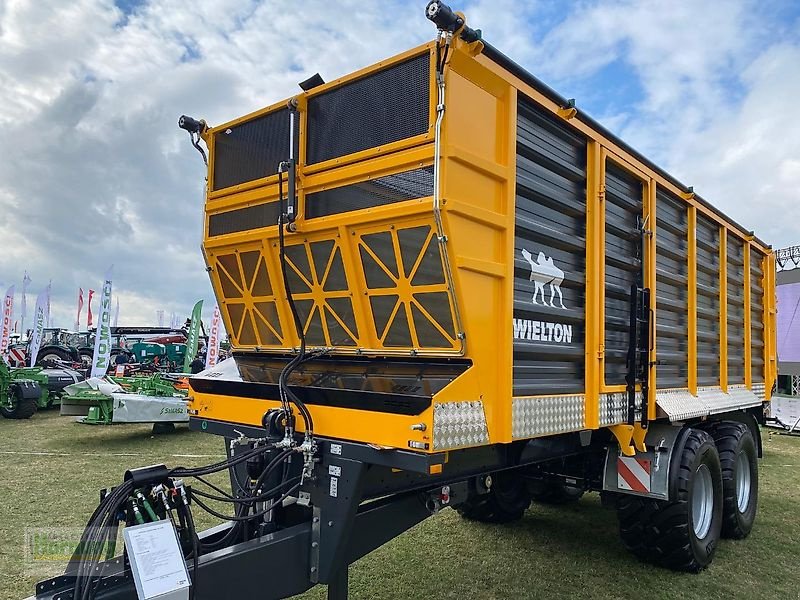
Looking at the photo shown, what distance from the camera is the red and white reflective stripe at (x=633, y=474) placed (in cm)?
430

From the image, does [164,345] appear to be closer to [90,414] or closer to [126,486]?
[90,414]

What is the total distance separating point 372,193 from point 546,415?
4.64ft

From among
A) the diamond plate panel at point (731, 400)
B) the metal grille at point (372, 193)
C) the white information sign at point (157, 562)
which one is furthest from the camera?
the diamond plate panel at point (731, 400)

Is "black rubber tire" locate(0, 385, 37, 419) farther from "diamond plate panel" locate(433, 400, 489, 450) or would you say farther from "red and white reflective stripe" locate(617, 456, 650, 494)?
"diamond plate panel" locate(433, 400, 489, 450)

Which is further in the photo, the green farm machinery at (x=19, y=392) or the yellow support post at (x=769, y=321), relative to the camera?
the green farm machinery at (x=19, y=392)

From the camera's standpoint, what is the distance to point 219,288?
13.1 ft

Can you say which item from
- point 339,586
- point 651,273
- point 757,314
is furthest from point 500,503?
point 757,314

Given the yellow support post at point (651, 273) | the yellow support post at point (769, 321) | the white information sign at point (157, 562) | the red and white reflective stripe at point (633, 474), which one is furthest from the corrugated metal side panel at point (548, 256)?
the yellow support post at point (769, 321)

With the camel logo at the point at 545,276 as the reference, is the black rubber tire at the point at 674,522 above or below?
below

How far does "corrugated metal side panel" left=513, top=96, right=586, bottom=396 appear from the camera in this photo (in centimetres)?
308

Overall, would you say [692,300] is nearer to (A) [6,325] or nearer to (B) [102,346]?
(B) [102,346]

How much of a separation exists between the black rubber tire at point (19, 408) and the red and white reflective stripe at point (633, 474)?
1214 cm

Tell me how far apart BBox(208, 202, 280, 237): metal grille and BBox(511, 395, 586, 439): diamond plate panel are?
66.2 inches

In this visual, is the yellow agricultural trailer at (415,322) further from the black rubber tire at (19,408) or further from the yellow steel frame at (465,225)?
the black rubber tire at (19,408)
